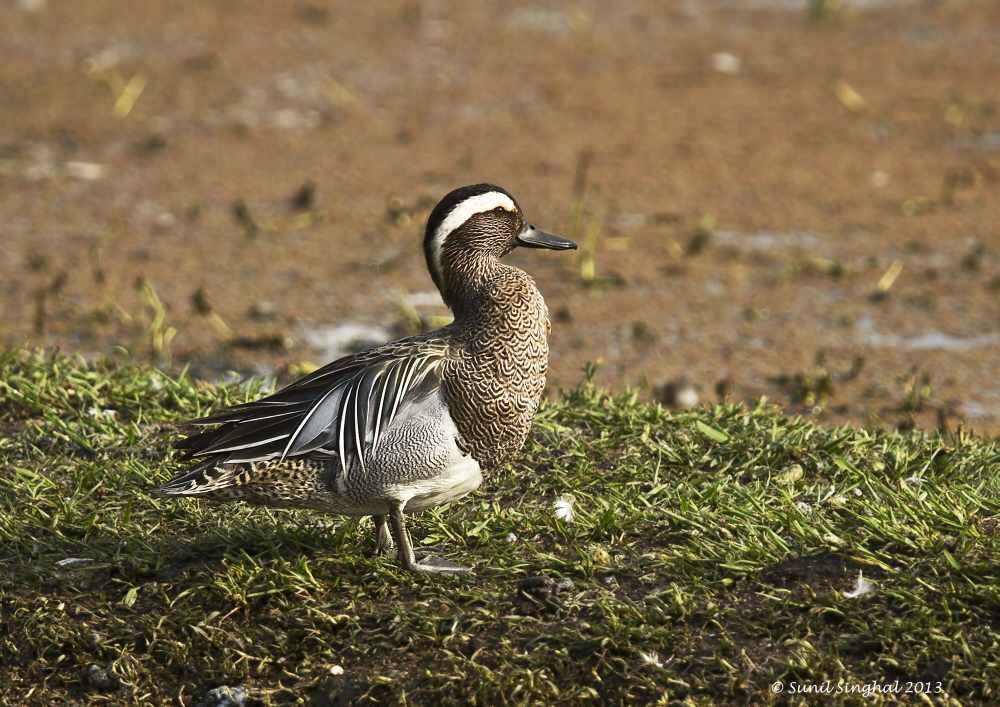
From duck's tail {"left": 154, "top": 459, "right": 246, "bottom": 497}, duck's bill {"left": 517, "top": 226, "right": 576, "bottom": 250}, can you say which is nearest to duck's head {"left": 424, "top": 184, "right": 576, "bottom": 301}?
duck's bill {"left": 517, "top": 226, "right": 576, "bottom": 250}

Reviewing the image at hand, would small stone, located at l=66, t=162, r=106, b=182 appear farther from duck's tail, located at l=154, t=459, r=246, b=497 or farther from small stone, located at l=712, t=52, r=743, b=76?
duck's tail, located at l=154, t=459, r=246, b=497

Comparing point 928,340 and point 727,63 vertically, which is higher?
point 727,63

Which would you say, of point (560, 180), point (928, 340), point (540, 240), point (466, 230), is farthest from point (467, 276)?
point (560, 180)

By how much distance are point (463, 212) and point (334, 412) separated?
78cm

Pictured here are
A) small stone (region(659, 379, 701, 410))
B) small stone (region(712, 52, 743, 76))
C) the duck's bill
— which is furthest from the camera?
small stone (region(712, 52, 743, 76))

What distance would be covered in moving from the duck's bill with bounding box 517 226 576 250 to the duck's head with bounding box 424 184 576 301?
0.48 ft

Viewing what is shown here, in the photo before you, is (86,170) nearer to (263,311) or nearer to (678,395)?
(263,311)

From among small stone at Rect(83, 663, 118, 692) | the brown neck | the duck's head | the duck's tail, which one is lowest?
small stone at Rect(83, 663, 118, 692)

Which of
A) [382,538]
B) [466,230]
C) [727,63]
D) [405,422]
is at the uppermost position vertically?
[466,230]

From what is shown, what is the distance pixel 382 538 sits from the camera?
4930mm

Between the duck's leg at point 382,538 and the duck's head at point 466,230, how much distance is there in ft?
2.52

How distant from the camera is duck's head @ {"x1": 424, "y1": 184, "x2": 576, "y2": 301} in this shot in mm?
4984

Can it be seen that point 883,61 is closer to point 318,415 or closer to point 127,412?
point 127,412

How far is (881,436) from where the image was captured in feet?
19.4
